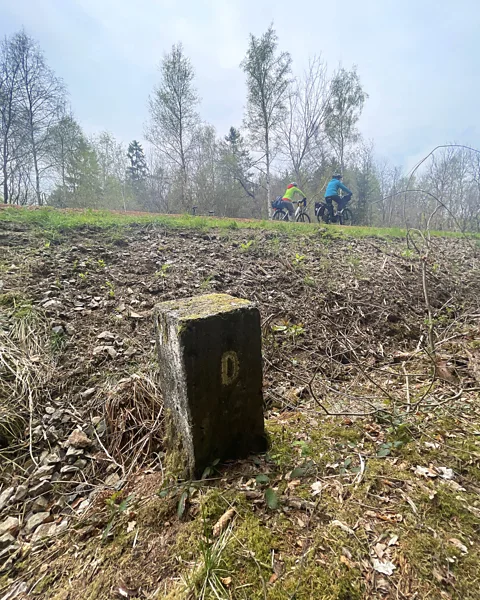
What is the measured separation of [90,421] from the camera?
Result: 74.2 inches

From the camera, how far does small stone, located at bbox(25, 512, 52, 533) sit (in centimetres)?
134

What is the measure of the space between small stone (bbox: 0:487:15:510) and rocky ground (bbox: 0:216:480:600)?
16 millimetres

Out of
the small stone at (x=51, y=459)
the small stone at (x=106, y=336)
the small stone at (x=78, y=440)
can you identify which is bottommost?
the small stone at (x=51, y=459)

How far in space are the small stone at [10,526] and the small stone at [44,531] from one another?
10cm

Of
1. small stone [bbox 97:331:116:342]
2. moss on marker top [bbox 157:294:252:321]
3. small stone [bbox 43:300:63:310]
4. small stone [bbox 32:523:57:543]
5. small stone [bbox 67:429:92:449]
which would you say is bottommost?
small stone [bbox 32:523:57:543]

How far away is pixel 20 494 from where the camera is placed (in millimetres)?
1488

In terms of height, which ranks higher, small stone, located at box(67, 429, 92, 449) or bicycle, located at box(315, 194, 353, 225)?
bicycle, located at box(315, 194, 353, 225)

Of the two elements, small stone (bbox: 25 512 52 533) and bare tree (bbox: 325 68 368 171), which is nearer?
small stone (bbox: 25 512 52 533)

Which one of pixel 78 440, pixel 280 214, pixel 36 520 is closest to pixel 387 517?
pixel 36 520

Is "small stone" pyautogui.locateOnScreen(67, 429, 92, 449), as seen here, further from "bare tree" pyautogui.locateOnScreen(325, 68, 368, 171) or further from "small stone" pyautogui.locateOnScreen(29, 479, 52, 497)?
"bare tree" pyautogui.locateOnScreen(325, 68, 368, 171)

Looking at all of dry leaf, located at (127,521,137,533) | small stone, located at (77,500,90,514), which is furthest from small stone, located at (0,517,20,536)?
dry leaf, located at (127,521,137,533)

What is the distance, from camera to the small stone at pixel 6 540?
4.12ft

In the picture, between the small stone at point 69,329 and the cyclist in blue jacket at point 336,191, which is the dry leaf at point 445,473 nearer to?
the small stone at point 69,329

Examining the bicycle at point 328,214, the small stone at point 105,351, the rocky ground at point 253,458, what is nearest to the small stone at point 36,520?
the rocky ground at point 253,458
